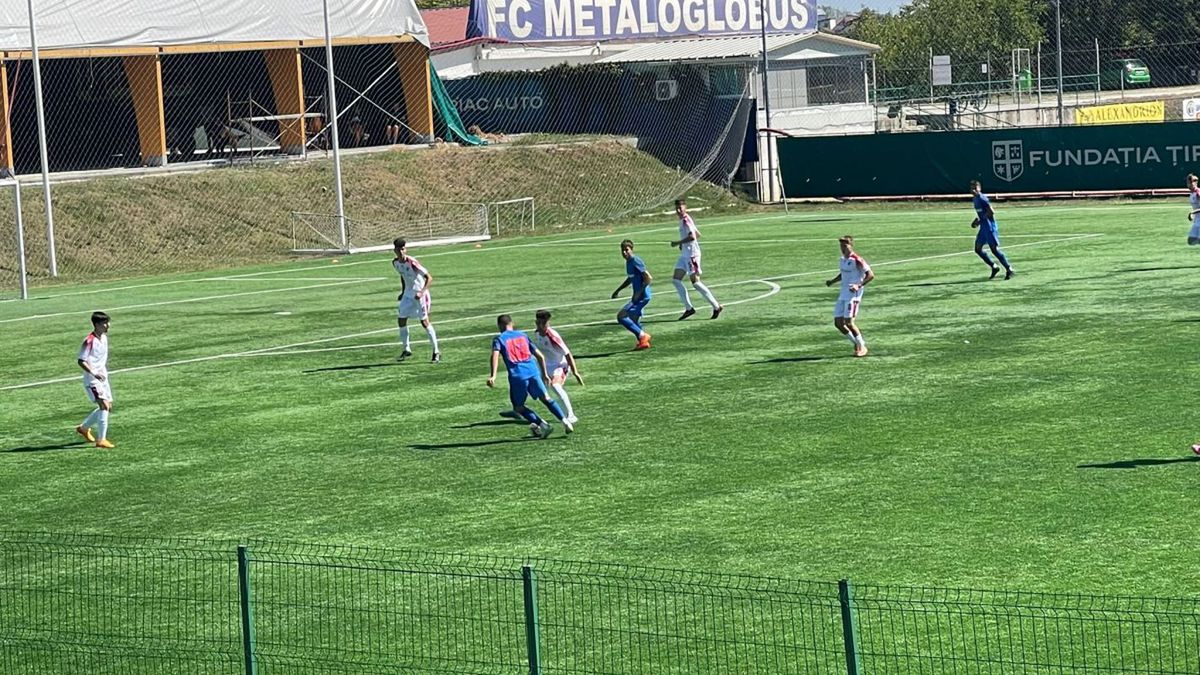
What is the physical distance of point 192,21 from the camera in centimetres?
6153

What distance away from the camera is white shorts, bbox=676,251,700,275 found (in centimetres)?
3334

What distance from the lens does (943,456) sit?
20000 mm

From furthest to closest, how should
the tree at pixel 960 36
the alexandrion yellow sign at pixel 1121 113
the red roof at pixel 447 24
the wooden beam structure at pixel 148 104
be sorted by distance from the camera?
the tree at pixel 960 36 < the red roof at pixel 447 24 < the alexandrion yellow sign at pixel 1121 113 < the wooden beam structure at pixel 148 104

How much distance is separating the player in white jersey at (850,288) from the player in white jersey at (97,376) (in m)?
11.0

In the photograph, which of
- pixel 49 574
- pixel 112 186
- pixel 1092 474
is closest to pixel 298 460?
pixel 49 574

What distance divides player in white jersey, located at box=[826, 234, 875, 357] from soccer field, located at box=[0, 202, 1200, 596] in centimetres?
62

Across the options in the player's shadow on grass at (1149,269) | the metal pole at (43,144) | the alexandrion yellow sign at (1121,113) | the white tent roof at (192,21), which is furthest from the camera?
the alexandrion yellow sign at (1121,113)

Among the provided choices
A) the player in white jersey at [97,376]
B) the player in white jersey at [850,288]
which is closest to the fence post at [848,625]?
the player in white jersey at [97,376]

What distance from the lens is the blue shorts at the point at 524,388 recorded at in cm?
2150

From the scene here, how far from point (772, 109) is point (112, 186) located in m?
27.9

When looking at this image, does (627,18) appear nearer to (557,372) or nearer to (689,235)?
(689,235)

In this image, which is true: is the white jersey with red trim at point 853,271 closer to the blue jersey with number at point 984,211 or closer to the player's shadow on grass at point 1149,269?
the blue jersey with number at point 984,211

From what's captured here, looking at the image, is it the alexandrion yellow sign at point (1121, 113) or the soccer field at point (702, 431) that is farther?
the alexandrion yellow sign at point (1121, 113)

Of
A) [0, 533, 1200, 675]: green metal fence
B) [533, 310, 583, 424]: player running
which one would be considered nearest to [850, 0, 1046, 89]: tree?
[533, 310, 583, 424]: player running
